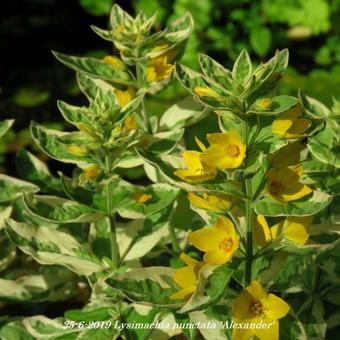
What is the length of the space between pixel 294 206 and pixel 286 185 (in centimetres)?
4

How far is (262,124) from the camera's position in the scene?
1179 mm

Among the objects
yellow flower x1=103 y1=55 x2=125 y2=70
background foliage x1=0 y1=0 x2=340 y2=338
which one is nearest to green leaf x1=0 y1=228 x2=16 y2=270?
yellow flower x1=103 y1=55 x2=125 y2=70

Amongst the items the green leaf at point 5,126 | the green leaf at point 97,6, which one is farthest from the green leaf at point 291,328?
the green leaf at point 97,6

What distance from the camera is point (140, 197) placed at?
1389mm

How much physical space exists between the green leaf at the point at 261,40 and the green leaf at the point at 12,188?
189 cm

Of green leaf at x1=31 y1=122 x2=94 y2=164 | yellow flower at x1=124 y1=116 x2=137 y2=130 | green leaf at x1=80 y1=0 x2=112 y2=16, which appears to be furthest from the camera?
green leaf at x1=80 y1=0 x2=112 y2=16

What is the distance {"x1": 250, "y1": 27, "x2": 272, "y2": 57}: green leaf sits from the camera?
3238 mm

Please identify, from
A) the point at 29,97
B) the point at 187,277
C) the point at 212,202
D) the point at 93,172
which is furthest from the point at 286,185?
the point at 29,97

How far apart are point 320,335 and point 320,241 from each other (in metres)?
0.18

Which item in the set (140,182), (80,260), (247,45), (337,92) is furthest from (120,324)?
(247,45)

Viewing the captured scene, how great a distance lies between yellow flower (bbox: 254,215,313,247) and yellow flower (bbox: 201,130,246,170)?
0.17m

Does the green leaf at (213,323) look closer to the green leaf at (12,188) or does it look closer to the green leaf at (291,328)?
the green leaf at (291,328)

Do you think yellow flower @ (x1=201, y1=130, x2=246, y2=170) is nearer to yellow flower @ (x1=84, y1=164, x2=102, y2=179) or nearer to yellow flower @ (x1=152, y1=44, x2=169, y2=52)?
yellow flower @ (x1=84, y1=164, x2=102, y2=179)

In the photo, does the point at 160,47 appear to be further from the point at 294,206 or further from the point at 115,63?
the point at 294,206
